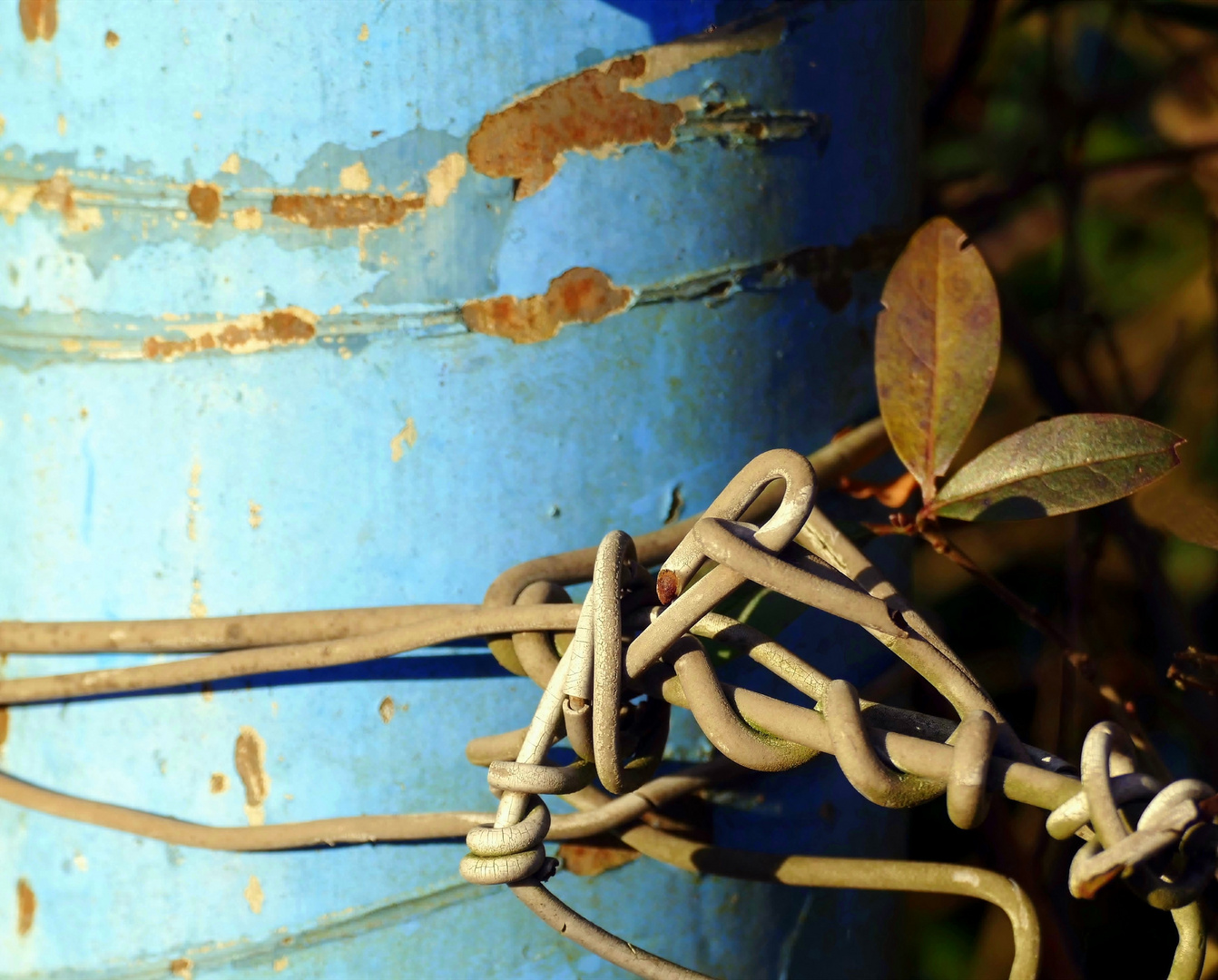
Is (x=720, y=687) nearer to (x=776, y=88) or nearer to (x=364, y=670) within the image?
(x=364, y=670)

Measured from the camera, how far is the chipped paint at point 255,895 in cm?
64

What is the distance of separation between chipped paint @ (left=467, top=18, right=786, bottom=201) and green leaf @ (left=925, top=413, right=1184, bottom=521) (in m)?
0.26

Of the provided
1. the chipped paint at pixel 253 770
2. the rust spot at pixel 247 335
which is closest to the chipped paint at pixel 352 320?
the rust spot at pixel 247 335

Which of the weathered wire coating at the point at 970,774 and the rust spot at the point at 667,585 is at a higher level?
the rust spot at the point at 667,585

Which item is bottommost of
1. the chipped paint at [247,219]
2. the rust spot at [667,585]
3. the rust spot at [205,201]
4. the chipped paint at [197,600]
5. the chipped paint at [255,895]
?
the chipped paint at [255,895]

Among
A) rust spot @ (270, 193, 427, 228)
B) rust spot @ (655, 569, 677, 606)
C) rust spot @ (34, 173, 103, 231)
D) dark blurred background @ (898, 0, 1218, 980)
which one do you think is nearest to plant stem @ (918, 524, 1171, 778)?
dark blurred background @ (898, 0, 1218, 980)

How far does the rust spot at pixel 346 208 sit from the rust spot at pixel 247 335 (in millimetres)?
54

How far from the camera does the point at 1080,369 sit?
3.79 feet

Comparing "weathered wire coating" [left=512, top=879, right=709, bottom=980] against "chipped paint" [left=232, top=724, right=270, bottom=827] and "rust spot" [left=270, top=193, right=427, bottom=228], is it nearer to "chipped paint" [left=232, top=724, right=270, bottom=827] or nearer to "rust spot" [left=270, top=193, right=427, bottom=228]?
"chipped paint" [left=232, top=724, right=270, bottom=827]

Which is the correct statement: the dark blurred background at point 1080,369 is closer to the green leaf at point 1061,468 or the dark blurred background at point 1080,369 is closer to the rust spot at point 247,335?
the green leaf at point 1061,468

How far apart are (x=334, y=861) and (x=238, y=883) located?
0.06 m

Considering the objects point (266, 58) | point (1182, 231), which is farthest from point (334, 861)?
point (1182, 231)

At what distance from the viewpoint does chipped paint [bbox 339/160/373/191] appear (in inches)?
23.7

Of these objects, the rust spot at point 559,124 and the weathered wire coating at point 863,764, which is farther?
the rust spot at point 559,124
